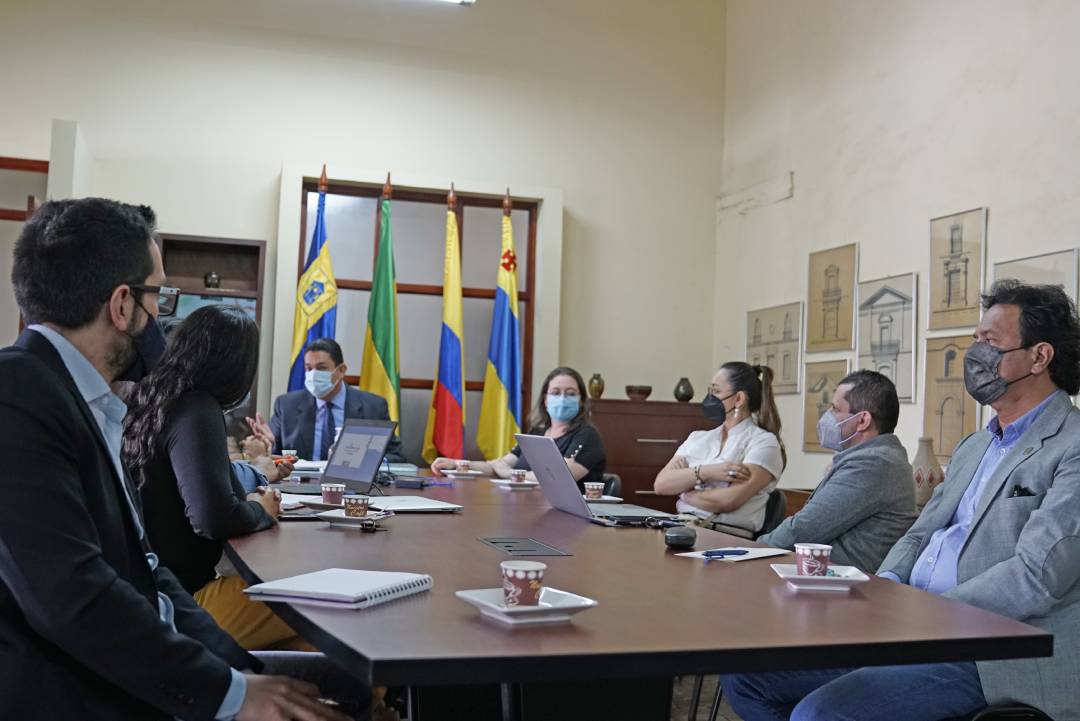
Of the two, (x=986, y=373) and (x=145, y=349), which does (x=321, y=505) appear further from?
(x=986, y=373)

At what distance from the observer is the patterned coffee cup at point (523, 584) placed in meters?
1.48

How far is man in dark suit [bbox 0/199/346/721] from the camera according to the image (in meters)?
1.29

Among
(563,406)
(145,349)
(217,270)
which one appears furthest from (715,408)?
(217,270)

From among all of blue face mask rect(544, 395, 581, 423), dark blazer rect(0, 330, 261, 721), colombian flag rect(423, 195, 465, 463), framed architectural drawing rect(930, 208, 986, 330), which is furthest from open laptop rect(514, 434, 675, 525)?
colombian flag rect(423, 195, 465, 463)

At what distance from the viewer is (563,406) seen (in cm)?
475

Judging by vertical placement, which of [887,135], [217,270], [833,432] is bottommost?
[833,432]

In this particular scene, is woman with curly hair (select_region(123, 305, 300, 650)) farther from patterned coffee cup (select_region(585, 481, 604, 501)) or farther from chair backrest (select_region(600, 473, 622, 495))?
chair backrest (select_region(600, 473, 622, 495))

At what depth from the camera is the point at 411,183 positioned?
6.66 metres

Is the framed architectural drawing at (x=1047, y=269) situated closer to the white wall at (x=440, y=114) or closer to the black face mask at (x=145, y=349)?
the white wall at (x=440, y=114)

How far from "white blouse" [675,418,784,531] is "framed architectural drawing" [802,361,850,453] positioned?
1.73 metres

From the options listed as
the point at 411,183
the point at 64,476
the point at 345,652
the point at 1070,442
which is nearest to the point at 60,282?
the point at 64,476

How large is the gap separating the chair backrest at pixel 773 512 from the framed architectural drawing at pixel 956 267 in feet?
4.97

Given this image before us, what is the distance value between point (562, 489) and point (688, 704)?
3.74 ft

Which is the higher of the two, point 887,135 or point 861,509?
point 887,135
